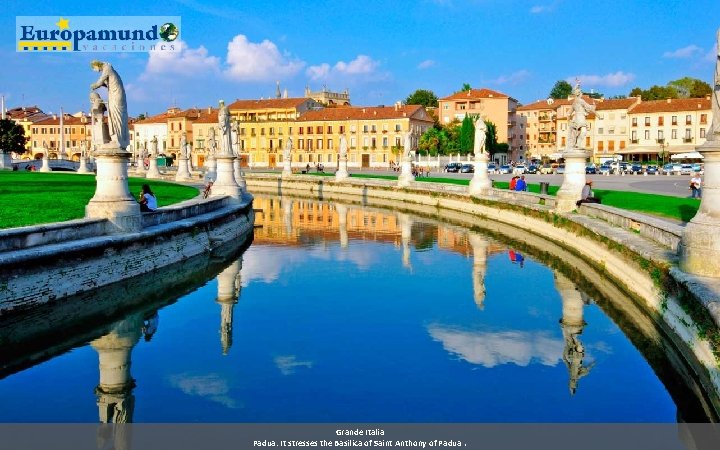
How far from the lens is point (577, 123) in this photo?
2280 centimetres

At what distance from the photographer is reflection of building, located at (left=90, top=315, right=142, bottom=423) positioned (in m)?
8.24

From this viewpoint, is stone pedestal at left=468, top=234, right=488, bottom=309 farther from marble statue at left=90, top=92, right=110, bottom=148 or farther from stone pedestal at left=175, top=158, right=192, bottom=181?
stone pedestal at left=175, top=158, right=192, bottom=181

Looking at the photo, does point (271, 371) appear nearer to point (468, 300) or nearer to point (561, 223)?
point (468, 300)

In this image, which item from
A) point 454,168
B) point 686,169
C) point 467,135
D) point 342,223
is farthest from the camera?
point 467,135

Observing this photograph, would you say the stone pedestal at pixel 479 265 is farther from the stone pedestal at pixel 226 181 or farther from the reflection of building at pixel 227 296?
the stone pedestal at pixel 226 181

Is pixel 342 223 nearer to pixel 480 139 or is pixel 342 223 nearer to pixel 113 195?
pixel 480 139

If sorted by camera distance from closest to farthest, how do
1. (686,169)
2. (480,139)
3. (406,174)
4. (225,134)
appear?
1. (225,134)
2. (480,139)
3. (406,174)
4. (686,169)

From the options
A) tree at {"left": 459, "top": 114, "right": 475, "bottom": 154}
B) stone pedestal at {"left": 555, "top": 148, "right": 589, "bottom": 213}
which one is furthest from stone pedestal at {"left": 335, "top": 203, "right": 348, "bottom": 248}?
tree at {"left": 459, "top": 114, "right": 475, "bottom": 154}

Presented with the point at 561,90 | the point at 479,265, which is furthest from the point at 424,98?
the point at 479,265

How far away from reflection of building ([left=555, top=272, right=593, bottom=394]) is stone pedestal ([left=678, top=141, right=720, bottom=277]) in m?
2.17

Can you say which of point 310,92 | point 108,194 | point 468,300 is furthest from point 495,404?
point 310,92

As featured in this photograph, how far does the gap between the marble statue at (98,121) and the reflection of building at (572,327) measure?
1061 centimetres

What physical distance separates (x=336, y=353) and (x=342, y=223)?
67.8 feet
